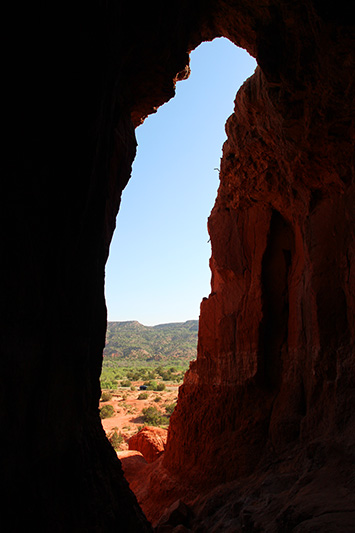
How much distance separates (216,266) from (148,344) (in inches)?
4449

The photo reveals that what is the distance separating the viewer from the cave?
3.63 m

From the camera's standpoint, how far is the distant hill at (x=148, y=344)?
93887 millimetres

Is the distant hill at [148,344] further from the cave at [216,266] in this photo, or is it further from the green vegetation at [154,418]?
the cave at [216,266]

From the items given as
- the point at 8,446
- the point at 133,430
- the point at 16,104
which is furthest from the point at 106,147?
the point at 133,430

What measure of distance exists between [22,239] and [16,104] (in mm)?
1420

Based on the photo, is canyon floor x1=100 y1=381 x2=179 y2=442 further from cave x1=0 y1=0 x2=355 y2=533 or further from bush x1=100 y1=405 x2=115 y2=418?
cave x1=0 y1=0 x2=355 y2=533

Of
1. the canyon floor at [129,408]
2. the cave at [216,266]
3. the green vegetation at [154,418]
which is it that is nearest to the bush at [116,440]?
the canyon floor at [129,408]

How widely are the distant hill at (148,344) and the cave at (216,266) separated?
249ft

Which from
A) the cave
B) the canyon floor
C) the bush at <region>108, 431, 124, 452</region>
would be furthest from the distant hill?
the cave

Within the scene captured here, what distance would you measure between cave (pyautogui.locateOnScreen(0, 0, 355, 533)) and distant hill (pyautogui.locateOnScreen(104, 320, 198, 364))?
75861 mm

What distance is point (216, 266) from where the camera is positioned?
12164mm

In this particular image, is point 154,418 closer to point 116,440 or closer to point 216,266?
point 116,440

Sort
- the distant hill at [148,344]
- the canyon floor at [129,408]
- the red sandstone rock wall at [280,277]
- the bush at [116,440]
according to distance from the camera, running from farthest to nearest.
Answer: the distant hill at [148,344]
the canyon floor at [129,408]
the bush at [116,440]
the red sandstone rock wall at [280,277]

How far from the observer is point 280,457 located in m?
7.50
